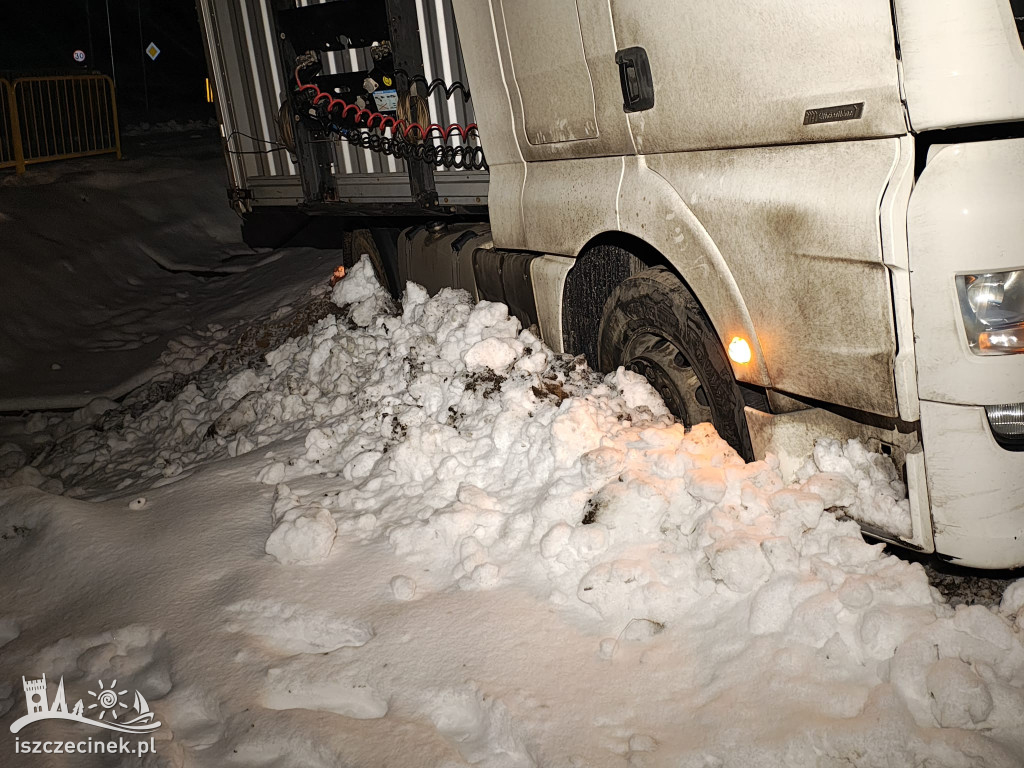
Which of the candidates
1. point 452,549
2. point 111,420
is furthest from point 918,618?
point 111,420

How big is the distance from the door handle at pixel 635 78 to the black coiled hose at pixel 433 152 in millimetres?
1561

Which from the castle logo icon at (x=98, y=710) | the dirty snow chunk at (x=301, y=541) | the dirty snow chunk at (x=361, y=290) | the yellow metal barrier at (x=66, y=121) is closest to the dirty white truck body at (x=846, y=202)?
the dirty snow chunk at (x=301, y=541)

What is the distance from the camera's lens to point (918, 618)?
2.54 meters

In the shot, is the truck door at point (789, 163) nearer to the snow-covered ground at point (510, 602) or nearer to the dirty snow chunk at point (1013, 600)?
the snow-covered ground at point (510, 602)

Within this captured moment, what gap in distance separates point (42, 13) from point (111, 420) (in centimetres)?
2701

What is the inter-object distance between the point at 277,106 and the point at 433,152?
1644 mm

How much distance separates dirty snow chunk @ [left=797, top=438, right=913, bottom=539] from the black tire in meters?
0.34

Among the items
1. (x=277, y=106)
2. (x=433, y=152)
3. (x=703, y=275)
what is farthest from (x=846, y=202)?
(x=277, y=106)

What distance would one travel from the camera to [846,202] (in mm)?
2498

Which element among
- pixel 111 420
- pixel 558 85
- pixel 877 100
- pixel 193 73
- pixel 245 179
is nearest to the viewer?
pixel 877 100

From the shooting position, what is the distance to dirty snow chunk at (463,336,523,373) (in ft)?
14.4

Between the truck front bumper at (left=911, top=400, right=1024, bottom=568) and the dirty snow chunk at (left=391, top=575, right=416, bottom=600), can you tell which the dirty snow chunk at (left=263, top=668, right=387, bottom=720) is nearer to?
the dirty snow chunk at (left=391, top=575, right=416, bottom=600)

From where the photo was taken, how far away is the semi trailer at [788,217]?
7.55 ft

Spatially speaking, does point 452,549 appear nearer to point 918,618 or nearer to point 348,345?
point 918,618
